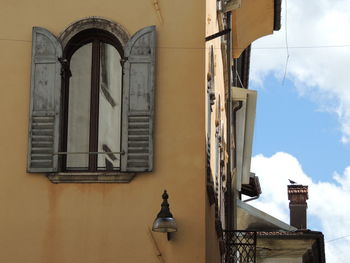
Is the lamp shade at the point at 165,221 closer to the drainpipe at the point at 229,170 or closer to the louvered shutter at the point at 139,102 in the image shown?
the louvered shutter at the point at 139,102

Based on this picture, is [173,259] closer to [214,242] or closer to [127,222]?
[127,222]

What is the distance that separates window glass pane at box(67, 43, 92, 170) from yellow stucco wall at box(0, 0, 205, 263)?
0.38 m

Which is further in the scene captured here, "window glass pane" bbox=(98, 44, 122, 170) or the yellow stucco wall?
"window glass pane" bbox=(98, 44, 122, 170)

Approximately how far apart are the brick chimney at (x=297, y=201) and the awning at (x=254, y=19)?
910 cm

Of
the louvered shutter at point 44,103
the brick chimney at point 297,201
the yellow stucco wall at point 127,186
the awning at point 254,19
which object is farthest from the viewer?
the brick chimney at point 297,201

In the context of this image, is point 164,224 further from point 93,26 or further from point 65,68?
point 93,26

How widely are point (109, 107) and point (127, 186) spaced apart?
103cm

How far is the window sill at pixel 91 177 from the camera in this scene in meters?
11.7

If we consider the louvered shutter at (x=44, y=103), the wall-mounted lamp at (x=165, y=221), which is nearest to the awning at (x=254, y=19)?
the louvered shutter at (x=44, y=103)

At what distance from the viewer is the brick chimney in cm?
2991

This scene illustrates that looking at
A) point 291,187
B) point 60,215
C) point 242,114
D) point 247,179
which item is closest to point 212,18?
point 60,215

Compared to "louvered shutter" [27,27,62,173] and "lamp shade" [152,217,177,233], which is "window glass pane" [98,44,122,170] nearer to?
"louvered shutter" [27,27,62,173]

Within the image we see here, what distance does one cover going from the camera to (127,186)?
1175 centimetres

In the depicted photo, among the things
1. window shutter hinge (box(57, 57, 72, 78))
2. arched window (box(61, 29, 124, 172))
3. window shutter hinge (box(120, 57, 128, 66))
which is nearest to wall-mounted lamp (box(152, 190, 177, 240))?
arched window (box(61, 29, 124, 172))
